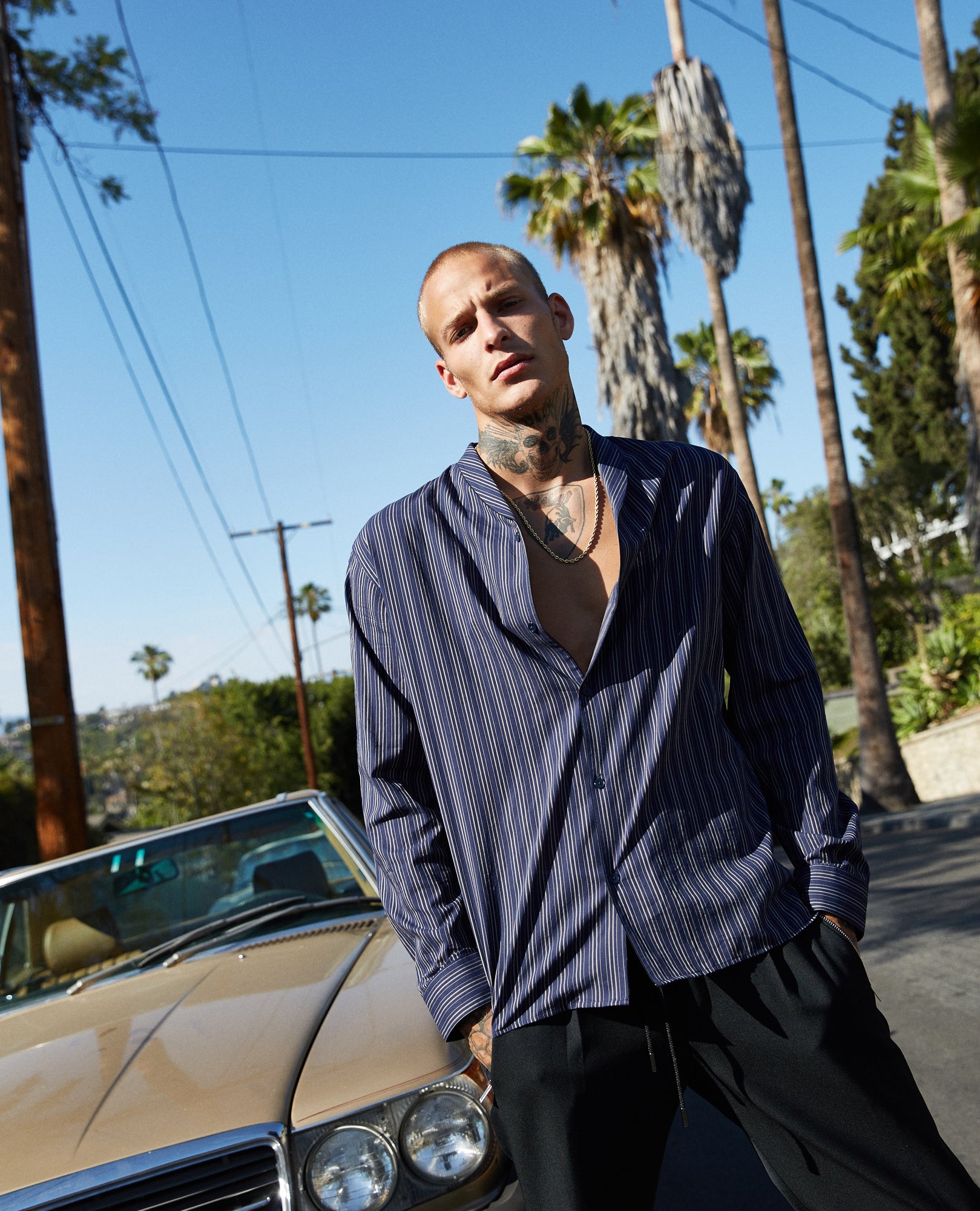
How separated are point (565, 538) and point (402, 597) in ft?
1.03

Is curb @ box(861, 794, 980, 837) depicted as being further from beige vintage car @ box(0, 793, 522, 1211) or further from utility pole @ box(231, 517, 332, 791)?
utility pole @ box(231, 517, 332, 791)

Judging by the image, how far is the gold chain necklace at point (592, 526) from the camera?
6.16ft

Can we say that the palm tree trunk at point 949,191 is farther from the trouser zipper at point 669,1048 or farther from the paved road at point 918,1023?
the trouser zipper at point 669,1048

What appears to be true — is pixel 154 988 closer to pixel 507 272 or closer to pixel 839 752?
pixel 507 272

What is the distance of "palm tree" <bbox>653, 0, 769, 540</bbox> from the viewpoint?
618 inches

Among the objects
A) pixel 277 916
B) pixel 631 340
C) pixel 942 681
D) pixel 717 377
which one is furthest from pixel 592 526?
pixel 717 377

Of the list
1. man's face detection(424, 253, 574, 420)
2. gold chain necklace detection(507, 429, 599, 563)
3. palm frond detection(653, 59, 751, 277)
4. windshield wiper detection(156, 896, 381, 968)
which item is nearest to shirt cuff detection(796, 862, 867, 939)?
gold chain necklace detection(507, 429, 599, 563)

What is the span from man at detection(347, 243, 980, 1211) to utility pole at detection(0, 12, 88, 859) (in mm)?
6124

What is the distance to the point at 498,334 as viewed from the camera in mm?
1900

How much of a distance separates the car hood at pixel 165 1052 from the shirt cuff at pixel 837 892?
1.10 meters

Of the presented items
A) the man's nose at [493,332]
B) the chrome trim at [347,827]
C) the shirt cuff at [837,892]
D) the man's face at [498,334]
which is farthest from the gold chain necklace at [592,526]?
the chrome trim at [347,827]

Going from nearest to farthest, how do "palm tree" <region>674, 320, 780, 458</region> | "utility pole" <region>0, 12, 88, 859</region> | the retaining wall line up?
"utility pole" <region>0, 12, 88, 859</region> < the retaining wall < "palm tree" <region>674, 320, 780, 458</region>

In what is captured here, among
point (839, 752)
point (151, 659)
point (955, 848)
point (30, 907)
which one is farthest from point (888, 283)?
point (151, 659)

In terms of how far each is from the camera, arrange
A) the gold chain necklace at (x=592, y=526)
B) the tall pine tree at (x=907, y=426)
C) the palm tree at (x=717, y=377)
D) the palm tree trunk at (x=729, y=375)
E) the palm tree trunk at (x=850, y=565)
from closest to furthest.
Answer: the gold chain necklace at (x=592, y=526) → the palm tree trunk at (x=850, y=565) → the palm tree trunk at (x=729, y=375) → the palm tree at (x=717, y=377) → the tall pine tree at (x=907, y=426)
